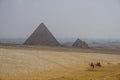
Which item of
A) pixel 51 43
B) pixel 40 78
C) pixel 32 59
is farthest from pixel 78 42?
pixel 40 78

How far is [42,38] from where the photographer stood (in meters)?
50.4

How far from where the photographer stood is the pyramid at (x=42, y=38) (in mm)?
49750

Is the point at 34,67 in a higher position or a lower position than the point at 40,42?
lower

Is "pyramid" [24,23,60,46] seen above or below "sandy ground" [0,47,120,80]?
above

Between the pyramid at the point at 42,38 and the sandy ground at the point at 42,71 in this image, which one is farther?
the pyramid at the point at 42,38

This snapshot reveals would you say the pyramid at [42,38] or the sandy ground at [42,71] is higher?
the pyramid at [42,38]

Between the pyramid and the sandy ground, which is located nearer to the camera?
the sandy ground

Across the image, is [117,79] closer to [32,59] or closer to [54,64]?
[54,64]

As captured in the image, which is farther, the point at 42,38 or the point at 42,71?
the point at 42,38

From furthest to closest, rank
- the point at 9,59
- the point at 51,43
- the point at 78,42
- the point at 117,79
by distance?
1. the point at 78,42
2. the point at 51,43
3. the point at 9,59
4. the point at 117,79

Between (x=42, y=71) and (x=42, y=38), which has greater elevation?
(x=42, y=38)

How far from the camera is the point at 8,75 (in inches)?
653

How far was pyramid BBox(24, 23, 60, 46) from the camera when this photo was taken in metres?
49.8

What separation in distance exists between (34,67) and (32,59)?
2.91 m
